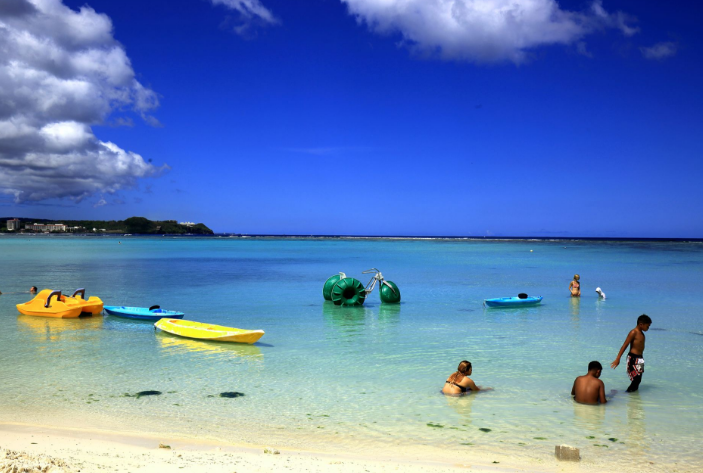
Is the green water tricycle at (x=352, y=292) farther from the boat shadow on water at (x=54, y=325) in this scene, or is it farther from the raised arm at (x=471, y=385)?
the raised arm at (x=471, y=385)

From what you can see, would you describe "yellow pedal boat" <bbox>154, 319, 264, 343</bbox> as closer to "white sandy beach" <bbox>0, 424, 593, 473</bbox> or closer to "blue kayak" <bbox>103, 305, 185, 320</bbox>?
"blue kayak" <bbox>103, 305, 185, 320</bbox>

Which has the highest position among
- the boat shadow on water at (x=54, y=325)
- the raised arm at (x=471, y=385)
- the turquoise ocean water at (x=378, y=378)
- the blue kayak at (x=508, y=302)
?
the blue kayak at (x=508, y=302)

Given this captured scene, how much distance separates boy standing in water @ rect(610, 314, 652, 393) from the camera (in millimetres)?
10773

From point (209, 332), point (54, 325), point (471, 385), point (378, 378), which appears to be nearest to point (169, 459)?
point (378, 378)

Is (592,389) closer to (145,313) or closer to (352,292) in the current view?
(352,292)

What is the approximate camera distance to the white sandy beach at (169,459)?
693 cm

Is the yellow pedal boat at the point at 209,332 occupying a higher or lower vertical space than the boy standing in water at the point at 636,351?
lower

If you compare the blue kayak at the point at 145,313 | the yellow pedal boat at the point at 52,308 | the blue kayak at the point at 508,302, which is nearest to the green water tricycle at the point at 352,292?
the blue kayak at the point at 508,302

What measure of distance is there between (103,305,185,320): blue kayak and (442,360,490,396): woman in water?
39.3ft

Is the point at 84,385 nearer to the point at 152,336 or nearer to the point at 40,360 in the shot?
the point at 40,360

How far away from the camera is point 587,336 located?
18.0 m

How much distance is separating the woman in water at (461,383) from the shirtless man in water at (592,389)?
2067 mm

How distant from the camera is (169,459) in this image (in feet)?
24.5

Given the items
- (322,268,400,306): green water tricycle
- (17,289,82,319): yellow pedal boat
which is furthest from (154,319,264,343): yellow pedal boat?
(322,268,400,306): green water tricycle
